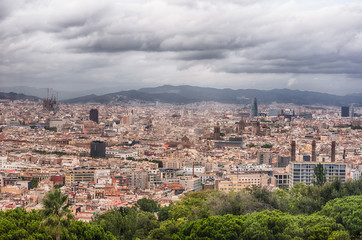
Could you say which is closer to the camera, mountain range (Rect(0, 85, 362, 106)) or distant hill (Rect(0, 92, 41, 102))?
distant hill (Rect(0, 92, 41, 102))

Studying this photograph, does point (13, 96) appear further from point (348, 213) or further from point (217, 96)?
point (348, 213)

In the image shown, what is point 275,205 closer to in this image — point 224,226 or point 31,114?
point 224,226

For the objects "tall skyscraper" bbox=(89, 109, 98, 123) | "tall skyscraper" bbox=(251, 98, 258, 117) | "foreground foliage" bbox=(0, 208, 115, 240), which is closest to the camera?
"foreground foliage" bbox=(0, 208, 115, 240)

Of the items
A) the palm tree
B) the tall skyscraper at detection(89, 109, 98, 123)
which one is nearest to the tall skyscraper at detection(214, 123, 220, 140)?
the tall skyscraper at detection(89, 109, 98, 123)

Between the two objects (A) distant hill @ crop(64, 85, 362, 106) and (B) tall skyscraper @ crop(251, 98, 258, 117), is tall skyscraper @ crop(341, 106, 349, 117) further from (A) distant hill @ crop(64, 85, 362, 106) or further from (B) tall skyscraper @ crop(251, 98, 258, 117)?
(B) tall skyscraper @ crop(251, 98, 258, 117)

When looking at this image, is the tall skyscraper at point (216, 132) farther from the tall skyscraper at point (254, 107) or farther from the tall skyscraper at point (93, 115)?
the tall skyscraper at point (93, 115)

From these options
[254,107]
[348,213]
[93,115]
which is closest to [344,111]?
[254,107]

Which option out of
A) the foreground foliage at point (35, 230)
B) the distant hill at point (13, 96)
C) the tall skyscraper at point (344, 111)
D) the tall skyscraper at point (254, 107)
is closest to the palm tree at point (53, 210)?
the foreground foliage at point (35, 230)
